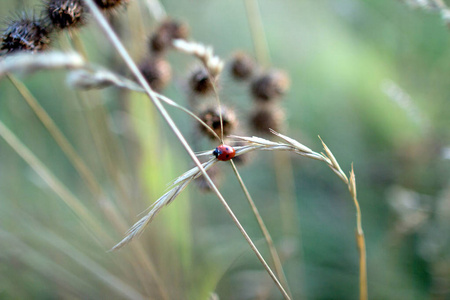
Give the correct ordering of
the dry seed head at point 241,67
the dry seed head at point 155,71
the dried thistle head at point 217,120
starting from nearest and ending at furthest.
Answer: the dried thistle head at point 217,120, the dry seed head at point 155,71, the dry seed head at point 241,67

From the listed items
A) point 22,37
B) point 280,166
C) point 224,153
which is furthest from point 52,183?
point 280,166

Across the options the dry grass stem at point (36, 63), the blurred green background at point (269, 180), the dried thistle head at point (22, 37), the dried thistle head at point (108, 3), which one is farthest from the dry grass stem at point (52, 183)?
the dry grass stem at point (36, 63)

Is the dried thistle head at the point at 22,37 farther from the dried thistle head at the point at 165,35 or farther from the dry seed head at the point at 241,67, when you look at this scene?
the dry seed head at the point at 241,67

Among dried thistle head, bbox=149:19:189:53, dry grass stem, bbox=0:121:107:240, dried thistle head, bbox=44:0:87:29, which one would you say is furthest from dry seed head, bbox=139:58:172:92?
dry grass stem, bbox=0:121:107:240

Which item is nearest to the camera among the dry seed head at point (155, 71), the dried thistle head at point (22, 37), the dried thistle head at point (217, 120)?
the dried thistle head at point (22, 37)

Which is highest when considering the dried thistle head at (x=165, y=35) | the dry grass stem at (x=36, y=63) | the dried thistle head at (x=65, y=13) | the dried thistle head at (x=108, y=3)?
the dried thistle head at (x=65, y=13)

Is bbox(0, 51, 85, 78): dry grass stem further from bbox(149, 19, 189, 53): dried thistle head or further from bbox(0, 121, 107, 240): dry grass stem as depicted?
bbox(149, 19, 189, 53): dried thistle head

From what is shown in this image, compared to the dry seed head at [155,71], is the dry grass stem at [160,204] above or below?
below

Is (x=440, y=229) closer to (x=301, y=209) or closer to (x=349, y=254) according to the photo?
(x=349, y=254)
